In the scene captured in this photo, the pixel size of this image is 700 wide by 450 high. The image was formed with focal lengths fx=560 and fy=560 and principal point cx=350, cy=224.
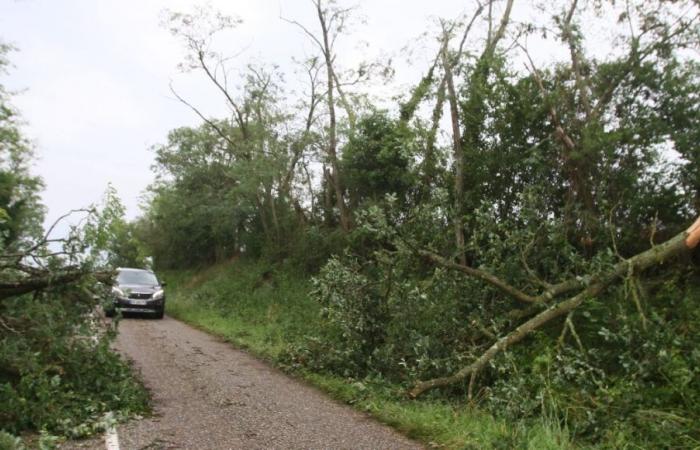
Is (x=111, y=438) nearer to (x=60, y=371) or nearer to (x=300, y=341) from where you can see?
(x=60, y=371)

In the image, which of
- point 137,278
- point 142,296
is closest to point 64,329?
point 142,296

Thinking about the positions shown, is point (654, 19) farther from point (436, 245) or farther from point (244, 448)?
point (244, 448)

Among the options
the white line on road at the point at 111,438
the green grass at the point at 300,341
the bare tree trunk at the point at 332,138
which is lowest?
the white line on road at the point at 111,438

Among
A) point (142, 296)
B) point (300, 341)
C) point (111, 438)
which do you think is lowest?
point (111, 438)

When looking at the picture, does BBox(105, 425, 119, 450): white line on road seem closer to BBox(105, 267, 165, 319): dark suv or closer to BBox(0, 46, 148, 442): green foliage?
BBox(0, 46, 148, 442): green foliage

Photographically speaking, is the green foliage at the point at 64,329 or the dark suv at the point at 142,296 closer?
the green foliage at the point at 64,329

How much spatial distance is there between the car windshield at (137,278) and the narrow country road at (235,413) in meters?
7.16

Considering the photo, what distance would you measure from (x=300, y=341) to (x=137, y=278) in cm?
890

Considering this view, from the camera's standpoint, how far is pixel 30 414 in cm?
566

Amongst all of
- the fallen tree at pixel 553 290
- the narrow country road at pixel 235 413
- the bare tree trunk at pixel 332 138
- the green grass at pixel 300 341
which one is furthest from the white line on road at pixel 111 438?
the bare tree trunk at pixel 332 138

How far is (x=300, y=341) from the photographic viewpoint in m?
10.4

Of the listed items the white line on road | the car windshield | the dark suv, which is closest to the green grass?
the dark suv

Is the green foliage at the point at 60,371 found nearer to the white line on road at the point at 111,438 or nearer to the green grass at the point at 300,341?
the white line on road at the point at 111,438

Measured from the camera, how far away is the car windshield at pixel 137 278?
55.5 feet
